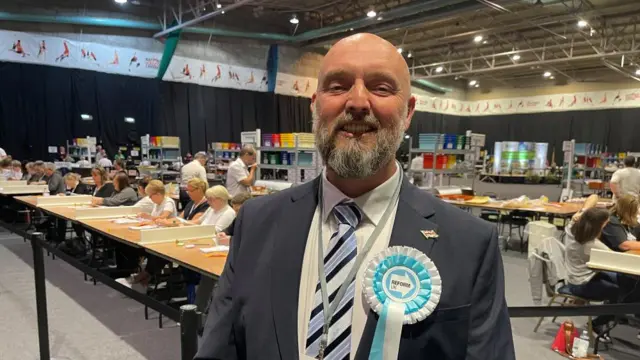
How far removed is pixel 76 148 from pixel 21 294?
8.45 meters

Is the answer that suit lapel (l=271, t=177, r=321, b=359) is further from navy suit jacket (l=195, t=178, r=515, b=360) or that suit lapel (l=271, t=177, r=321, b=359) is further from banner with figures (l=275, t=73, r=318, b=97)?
banner with figures (l=275, t=73, r=318, b=97)

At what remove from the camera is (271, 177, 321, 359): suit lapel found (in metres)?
0.87

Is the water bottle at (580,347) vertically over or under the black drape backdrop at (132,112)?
under

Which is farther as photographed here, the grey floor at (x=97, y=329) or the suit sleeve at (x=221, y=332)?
the grey floor at (x=97, y=329)

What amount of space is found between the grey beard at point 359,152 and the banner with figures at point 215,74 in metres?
13.5

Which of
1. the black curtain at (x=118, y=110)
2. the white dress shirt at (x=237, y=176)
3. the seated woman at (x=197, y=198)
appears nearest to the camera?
the seated woman at (x=197, y=198)

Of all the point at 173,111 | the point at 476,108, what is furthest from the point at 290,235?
the point at 476,108

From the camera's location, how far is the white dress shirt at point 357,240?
87 centimetres

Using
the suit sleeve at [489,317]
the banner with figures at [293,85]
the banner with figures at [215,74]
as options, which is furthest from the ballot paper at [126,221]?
the banner with figures at [293,85]

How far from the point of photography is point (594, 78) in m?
19.1

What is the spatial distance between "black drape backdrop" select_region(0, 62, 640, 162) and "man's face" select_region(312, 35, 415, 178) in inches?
496

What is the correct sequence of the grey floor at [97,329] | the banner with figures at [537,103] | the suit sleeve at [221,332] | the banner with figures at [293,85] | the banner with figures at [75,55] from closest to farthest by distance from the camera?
the suit sleeve at [221,332]
the grey floor at [97,329]
the banner with figures at [75,55]
the banner with figures at [293,85]
the banner with figures at [537,103]

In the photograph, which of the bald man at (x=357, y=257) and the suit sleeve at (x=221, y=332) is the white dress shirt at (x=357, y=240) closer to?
the bald man at (x=357, y=257)

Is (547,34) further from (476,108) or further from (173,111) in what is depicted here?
(173,111)
